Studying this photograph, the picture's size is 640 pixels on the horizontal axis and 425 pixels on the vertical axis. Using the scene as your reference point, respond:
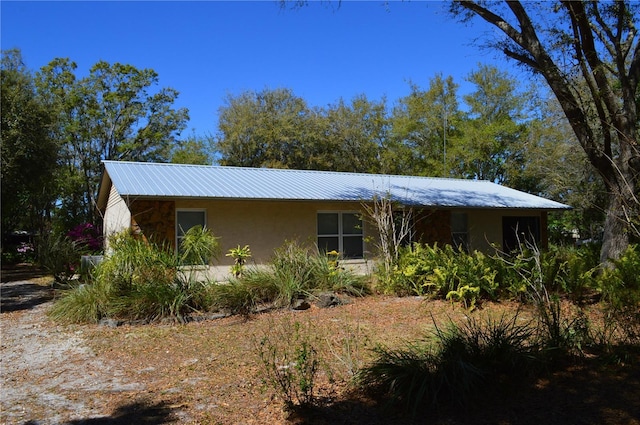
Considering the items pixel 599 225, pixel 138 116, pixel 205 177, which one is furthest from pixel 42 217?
pixel 599 225

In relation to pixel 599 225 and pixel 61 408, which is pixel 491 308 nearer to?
pixel 61 408

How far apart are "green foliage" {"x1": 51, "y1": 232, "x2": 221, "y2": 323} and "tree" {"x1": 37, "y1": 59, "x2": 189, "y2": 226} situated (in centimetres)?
1736

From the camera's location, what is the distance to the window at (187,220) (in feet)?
43.1

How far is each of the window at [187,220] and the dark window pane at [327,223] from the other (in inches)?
136

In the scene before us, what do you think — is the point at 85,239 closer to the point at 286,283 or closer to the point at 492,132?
the point at 286,283

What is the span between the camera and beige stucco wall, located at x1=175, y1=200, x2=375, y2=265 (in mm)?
13453

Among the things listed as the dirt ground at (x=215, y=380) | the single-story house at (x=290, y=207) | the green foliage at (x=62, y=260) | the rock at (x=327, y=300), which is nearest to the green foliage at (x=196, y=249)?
the single-story house at (x=290, y=207)

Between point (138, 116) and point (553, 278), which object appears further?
point (138, 116)

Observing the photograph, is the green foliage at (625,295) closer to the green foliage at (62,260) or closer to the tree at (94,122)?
the green foliage at (62,260)

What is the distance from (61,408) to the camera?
16.0 ft

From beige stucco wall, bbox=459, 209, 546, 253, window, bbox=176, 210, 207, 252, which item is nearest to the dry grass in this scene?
window, bbox=176, 210, 207, 252

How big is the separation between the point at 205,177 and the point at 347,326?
8471 mm

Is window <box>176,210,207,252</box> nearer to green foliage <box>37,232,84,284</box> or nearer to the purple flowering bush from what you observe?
green foliage <box>37,232,84,284</box>

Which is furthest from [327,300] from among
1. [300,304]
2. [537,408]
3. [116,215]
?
[116,215]
